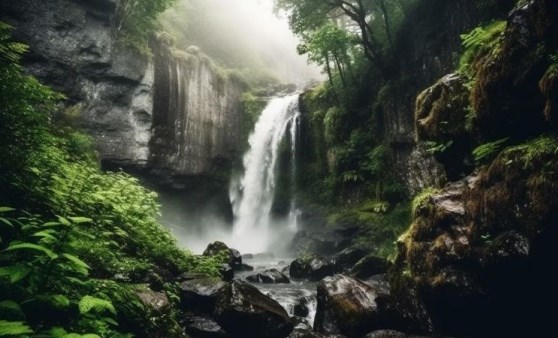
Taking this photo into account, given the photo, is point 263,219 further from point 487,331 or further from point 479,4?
point 487,331

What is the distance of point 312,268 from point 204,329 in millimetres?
6539

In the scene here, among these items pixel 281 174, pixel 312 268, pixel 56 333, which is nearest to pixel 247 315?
pixel 56 333

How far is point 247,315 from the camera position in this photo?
21.0 ft

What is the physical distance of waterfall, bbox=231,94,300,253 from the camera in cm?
2180

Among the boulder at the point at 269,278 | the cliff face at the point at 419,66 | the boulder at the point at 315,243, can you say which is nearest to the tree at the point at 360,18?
the cliff face at the point at 419,66

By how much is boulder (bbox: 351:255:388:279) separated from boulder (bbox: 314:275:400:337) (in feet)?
14.4

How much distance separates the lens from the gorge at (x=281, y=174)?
14.4ft

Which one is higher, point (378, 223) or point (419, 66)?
point (419, 66)

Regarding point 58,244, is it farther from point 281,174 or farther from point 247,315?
point 281,174

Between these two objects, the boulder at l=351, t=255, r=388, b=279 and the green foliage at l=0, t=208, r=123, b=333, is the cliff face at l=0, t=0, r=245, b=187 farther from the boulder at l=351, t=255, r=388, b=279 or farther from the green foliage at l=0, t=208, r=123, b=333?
the green foliage at l=0, t=208, r=123, b=333

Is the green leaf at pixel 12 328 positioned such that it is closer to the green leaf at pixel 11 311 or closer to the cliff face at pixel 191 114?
the green leaf at pixel 11 311

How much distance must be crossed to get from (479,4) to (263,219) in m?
15.3

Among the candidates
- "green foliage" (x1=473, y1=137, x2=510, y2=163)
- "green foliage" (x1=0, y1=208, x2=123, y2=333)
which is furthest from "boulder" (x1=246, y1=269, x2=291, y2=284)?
"green foliage" (x1=0, y1=208, x2=123, y2=333)

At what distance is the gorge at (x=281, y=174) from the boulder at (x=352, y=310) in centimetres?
4
